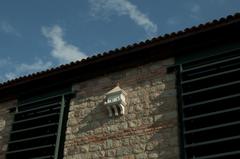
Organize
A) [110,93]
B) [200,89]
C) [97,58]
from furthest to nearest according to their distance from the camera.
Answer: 1. [97,58]
2. [110,93]
3. [200,89]

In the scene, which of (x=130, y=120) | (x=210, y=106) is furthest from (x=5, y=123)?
(x=210, y=106)

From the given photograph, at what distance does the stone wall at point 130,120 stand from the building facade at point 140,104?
0.8 inches

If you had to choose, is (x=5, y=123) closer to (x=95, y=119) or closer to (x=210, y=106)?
(x=95, y=119)

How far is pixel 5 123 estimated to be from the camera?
454 inches

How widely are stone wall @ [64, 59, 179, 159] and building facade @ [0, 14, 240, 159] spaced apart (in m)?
0.02

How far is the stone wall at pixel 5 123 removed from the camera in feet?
36.3

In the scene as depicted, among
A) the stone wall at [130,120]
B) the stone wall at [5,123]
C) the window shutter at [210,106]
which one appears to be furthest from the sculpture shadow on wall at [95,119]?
the stone wall at [5,123]

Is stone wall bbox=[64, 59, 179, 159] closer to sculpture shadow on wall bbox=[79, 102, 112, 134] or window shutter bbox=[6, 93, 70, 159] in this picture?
sculpture shadow on wall bbox=[79, 102, 112, 134]

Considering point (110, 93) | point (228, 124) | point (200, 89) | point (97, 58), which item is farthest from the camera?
point (97, 58)

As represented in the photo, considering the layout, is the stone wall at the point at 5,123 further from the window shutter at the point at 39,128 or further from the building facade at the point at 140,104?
the window shutter at the point at 39,128

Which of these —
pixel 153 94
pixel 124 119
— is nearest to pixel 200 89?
pixel 153 94

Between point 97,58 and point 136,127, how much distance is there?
2.11 m

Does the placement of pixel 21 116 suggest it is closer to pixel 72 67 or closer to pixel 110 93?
pixel 72 67

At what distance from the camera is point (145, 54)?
34.6 ft
